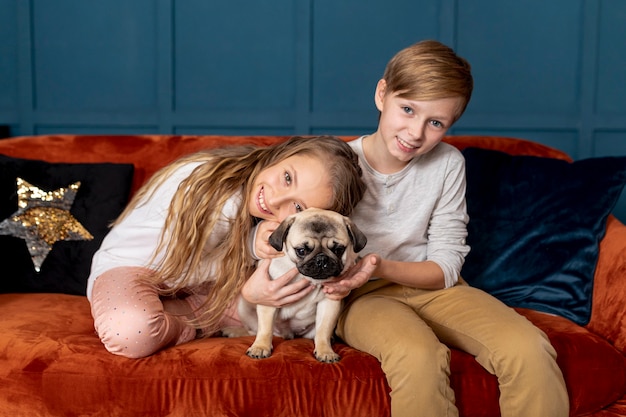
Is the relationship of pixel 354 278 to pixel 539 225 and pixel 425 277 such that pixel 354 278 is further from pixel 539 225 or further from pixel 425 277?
pixel 539 225

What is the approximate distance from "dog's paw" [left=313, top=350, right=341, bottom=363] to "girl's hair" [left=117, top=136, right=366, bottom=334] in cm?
40

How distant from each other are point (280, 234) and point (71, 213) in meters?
1.16

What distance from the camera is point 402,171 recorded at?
2340mm

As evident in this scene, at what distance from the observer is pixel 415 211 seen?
7.67 feet

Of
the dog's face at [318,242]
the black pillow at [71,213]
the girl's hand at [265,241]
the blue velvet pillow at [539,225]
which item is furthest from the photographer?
the black pillow at [71,213]

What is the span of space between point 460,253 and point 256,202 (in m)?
0.76

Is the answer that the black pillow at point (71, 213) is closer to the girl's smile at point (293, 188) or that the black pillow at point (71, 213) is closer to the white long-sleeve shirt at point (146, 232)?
the white long-sleeve shirt at point (146, 232)

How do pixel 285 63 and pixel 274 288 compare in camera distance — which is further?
pixel 285 63

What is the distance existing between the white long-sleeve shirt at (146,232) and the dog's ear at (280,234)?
1.10 feet

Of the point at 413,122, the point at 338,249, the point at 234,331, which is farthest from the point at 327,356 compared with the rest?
the point at 413,122

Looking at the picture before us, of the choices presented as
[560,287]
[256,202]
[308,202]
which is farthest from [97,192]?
[560,287]

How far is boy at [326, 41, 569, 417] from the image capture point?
1.80 meters

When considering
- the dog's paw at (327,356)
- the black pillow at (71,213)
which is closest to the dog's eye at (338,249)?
the dog's paw at (327,356)

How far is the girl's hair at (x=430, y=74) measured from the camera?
2.08 m
